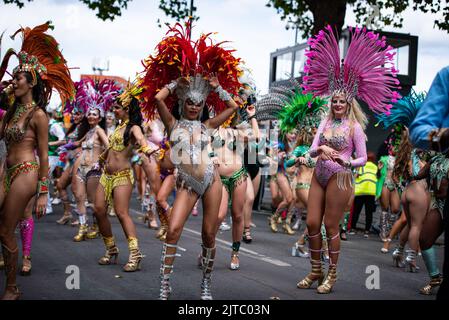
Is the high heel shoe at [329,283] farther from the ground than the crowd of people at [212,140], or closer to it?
closer to it

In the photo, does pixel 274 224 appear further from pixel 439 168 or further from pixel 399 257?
pixel 439 168

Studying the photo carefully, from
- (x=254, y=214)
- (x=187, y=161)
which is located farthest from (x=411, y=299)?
(x=254, y=214)

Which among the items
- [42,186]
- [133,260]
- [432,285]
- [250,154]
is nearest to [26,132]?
[42,186]

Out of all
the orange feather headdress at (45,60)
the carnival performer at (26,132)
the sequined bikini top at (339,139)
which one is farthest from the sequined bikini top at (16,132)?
the sequined bikini top at (339,139)

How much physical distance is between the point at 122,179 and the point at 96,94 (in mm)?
2808

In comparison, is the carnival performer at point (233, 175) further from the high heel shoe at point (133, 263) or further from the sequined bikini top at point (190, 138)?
the sequined bikini top at point (190, 138)

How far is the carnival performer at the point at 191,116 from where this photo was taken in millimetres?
6410

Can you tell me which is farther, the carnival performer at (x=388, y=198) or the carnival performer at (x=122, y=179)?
the carnival performer at (x=388, y=198)

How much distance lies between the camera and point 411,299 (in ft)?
24.1

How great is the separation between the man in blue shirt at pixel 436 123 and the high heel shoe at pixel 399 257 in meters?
5.54

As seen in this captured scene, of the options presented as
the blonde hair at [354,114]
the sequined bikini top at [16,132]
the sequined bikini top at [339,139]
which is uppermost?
the blonde hair at [354,114]

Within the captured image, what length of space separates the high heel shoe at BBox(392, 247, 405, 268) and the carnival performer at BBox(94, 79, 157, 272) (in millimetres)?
3720

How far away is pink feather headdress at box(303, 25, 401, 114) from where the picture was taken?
766cm
